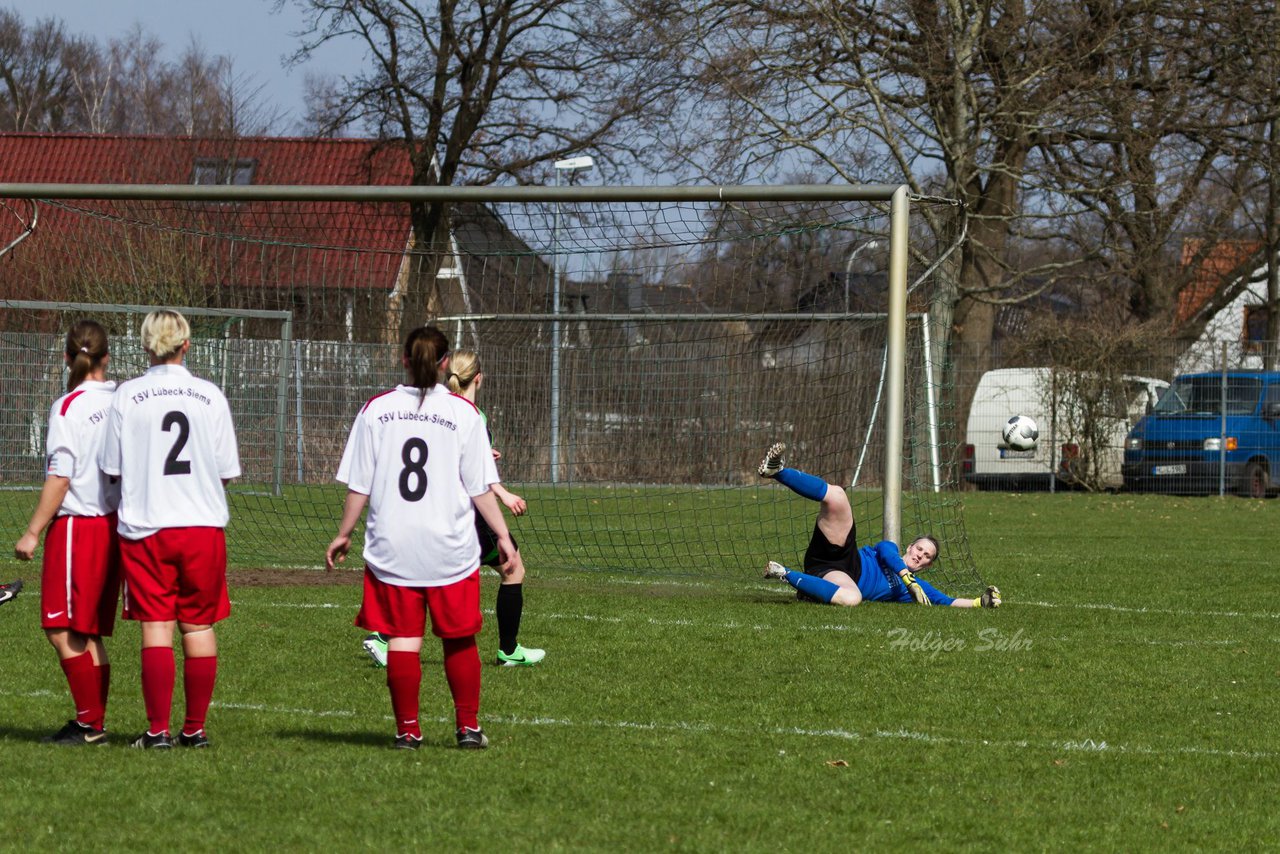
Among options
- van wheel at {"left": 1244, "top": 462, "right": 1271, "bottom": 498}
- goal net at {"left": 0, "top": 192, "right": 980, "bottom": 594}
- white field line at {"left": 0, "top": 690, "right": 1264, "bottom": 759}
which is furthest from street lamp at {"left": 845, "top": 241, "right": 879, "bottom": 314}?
van wheel at {"left": 1244, "top": 462, "right": 1271, "bottom": 498}

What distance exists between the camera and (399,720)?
19.5 feet

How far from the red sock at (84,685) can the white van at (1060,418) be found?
2048 cm

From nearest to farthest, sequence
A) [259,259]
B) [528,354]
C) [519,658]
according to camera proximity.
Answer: [519,658] → [259,259] → [528,354]

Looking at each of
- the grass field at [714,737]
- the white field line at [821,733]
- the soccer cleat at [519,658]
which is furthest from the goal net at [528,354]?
the white field line at [821,733]

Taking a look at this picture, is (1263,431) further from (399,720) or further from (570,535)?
(399,720)

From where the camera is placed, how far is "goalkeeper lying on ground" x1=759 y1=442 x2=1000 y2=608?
33.9ft

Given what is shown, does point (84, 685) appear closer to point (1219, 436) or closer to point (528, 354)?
point (528, 354)

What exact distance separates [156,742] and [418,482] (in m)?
1.39

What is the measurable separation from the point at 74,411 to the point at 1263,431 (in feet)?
71.4

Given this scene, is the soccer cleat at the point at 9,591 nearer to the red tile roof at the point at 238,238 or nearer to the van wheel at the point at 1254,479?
the red tile roof at the point at 238,238

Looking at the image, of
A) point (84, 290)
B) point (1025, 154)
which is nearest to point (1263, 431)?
point (1025, 154)

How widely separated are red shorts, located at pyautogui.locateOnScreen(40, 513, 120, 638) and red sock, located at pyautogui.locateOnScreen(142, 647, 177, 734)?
302 millimetres

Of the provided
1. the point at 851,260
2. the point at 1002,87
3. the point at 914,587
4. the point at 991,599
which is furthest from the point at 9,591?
the point at 1002,87

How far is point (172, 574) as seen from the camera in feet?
18.5
